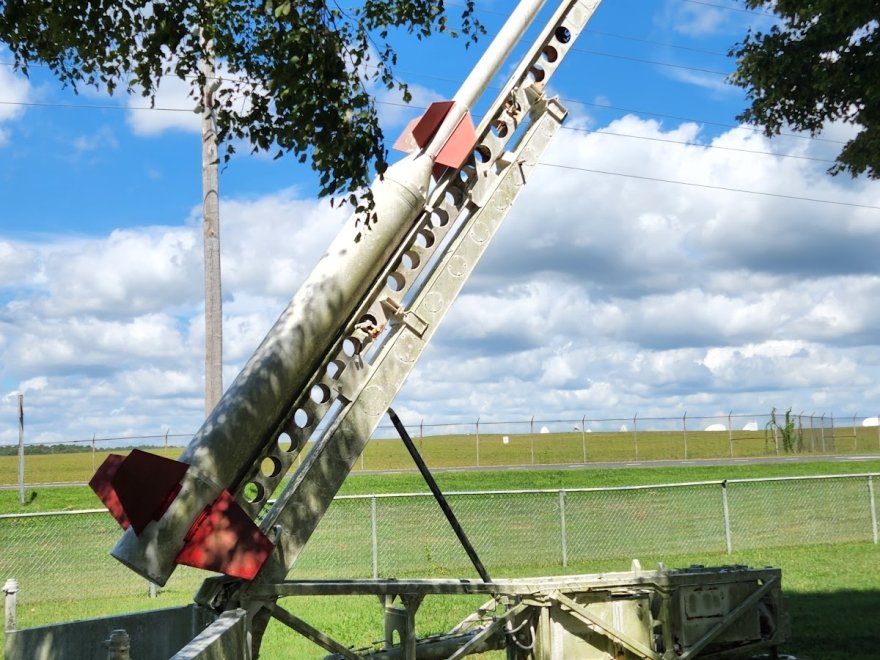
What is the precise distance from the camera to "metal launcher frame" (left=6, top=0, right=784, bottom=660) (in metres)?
6.57

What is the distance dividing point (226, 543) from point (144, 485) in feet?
2.10

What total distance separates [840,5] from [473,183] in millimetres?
5445

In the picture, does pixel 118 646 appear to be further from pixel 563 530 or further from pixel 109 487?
pixel 563 530

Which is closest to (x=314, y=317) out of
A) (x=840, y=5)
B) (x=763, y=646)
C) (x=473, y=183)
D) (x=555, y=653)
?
(x=473, y=183)

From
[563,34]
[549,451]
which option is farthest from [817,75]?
[549,451]

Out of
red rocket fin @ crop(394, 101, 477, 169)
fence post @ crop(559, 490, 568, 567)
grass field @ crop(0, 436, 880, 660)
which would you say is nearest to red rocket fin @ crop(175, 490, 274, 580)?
red rocket fin @ crop(394, 101, 477, 169)

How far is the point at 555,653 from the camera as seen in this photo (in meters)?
7.83

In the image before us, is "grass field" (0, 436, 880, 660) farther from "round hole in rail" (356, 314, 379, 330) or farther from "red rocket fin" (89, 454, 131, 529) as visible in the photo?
"round hole in rail" (356, 314, 379, 330)

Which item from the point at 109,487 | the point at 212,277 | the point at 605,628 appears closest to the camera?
the point at 109,487

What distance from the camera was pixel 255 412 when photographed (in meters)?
6.85

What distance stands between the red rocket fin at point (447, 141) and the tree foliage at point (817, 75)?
542 centimetres

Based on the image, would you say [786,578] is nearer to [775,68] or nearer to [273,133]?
[775,68]

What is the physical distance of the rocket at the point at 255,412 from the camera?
21.1 feet

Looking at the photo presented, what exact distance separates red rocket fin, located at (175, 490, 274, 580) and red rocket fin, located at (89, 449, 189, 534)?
26cm
